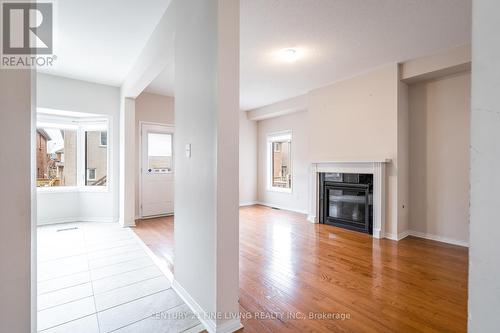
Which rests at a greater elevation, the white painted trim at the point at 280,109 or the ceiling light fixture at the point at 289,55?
the ceiling light fixture at the point at 289,55

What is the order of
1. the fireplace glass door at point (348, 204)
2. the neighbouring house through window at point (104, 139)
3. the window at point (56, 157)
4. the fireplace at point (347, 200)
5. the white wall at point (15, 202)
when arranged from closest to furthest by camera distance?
1. the white wall at point (15, 202)
2. the fireplace at point (347, 200)
3. the fireplace glass door at point (348, 204)
4. the window at point (56, 157)
5. the neighbouring house through window at point (104, 139)

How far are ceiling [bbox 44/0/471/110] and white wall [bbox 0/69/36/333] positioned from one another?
1.89 meters

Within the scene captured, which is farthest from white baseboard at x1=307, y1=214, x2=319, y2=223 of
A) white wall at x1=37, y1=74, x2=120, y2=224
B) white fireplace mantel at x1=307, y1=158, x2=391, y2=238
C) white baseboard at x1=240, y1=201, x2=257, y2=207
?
white wall at x1=37, y1=74, x2=120, y2=224

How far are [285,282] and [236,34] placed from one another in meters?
2.20

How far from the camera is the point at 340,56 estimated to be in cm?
328

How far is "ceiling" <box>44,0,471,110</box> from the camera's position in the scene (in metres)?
2.27

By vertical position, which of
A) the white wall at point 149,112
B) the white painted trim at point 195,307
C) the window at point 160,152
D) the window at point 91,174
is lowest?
the white painted trim at point 195,307

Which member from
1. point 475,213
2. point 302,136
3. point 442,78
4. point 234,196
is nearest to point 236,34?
point 234,196

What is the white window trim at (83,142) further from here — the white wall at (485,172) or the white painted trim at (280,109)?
the white wall at (485,172)

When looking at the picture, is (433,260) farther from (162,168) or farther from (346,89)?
(162,168)

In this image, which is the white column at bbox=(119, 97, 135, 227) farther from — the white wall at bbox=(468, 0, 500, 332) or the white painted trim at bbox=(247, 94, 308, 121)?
the white wall at bbox=(468, 0, 500, 332)

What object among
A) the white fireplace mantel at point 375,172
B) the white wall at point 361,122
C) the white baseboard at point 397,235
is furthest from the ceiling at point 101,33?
the white baseboard at point 397,235

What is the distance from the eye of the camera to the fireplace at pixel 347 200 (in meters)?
3.84

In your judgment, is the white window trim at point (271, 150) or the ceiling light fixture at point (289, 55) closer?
the ceiling light fixture at point (289, 55)
